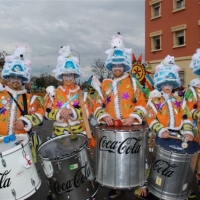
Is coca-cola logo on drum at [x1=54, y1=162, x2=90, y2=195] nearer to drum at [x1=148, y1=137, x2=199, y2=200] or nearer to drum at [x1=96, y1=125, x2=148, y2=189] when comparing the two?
drum at [x1=96, y1=125, x2=148, y2=189]

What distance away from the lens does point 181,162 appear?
290 centimetres

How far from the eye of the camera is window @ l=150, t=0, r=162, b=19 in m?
20.7

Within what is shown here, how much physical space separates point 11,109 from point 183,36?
17.8m

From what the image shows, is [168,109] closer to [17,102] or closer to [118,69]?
[118,69]

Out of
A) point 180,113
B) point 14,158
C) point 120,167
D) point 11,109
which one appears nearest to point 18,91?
point 11,109

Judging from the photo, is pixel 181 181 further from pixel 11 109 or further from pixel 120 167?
pixel 11 109

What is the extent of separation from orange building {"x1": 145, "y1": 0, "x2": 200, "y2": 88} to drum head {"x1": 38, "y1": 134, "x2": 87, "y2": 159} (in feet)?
50.2

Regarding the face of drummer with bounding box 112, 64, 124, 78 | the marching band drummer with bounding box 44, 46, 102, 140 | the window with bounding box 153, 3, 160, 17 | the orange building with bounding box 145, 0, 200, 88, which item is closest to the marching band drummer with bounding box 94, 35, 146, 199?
the face of drummer with bounding box 112, 64, 124, 78

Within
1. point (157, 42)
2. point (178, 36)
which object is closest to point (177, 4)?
point (178, 36)

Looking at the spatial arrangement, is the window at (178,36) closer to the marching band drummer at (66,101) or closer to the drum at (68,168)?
the marching band drummer at (66,101)

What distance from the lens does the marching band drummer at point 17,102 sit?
3252mm

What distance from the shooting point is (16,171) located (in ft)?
8.67

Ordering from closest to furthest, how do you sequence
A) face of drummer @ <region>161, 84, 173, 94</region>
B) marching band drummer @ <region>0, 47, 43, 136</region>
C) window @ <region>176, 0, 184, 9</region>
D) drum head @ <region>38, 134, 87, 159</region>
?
drum head @ <region>38, 134, 87, 159</region>
marching band drummer @ <region>0, 47, 43, 136</region>
face of drummer @ <region>161, 84, 173, 94</region>
window @ <region>176, 0, 184, 9</region>

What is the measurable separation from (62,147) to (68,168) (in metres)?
0.23
